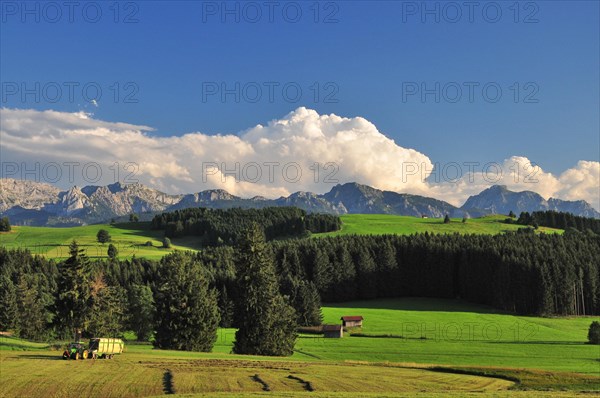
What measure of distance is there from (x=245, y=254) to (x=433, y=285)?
371ft

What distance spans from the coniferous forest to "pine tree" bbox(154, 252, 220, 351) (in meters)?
0.15

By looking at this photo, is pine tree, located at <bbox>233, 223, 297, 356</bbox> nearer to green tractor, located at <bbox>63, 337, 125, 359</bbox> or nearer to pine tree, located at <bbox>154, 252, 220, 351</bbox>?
pine tree, located at <bbox>154, 252, 220, 351</bbox>

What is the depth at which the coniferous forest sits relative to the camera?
78.3 meters

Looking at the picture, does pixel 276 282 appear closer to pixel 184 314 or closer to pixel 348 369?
pixel 184 314

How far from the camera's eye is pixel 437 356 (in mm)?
82625

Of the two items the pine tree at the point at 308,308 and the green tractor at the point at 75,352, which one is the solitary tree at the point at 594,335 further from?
the green tractor at the point at 75,352

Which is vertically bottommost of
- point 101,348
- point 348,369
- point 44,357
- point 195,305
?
point 348,369

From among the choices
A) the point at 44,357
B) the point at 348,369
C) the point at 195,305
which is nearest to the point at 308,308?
the point at 195,305

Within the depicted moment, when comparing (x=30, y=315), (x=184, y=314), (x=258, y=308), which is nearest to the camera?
(x=258, y=308)

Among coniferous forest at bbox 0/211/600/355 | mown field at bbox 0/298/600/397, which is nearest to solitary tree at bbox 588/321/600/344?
mown field at bbox 0/298/600/397

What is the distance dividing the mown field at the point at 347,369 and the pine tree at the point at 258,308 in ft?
19.3

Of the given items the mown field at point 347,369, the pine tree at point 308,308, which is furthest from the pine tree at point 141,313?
the pine tree at point 308,308

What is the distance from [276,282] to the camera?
78625 mm

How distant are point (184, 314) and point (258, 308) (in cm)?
1143
